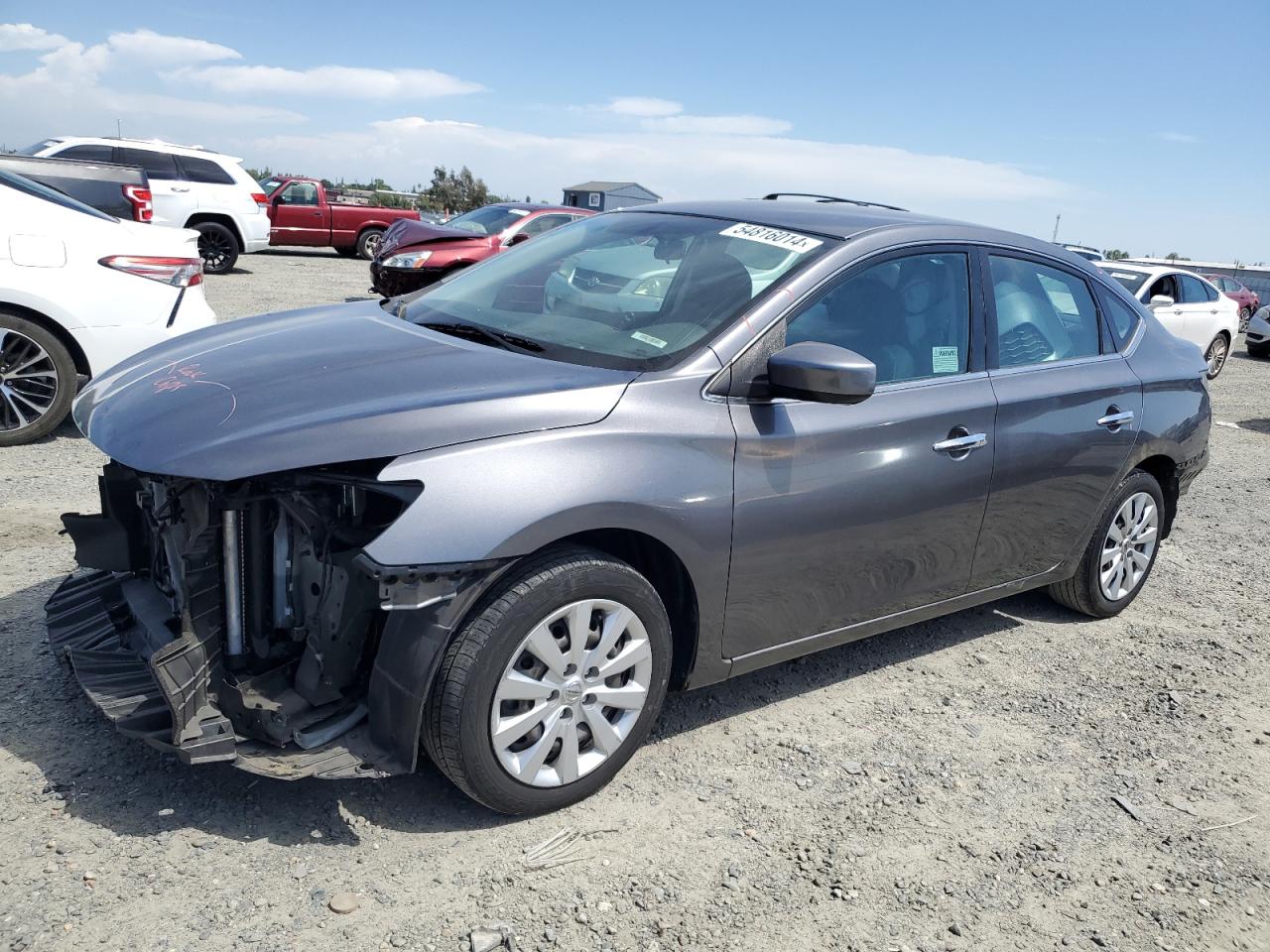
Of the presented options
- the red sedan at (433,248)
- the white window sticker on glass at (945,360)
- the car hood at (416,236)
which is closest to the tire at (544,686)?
the white window sticker on glass at (945,360)

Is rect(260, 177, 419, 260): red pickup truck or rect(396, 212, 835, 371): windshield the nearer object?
rect(396, 212, 835, 371): windshield

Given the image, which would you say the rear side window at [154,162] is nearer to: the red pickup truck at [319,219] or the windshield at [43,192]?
the red pickup truck at [319,219]

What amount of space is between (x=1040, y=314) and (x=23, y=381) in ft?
17.7

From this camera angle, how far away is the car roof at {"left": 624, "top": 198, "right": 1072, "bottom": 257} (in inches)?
147

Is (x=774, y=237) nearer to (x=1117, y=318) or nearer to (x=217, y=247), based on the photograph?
(x=1117, y=318)

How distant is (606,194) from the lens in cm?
4603

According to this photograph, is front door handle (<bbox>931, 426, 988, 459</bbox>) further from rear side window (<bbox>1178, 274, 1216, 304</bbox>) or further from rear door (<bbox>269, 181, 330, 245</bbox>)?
rear door (<bbox>269, 181, 330, 245</bbox>)

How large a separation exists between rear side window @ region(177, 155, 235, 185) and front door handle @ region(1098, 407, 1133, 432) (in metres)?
15.2

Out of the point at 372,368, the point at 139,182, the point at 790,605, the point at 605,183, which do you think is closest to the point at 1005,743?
the point at 790,605

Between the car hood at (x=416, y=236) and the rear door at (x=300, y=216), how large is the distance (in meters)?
10.1

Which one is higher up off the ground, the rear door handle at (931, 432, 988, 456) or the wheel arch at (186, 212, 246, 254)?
the wheel arch at (186, 212, 246, 254)

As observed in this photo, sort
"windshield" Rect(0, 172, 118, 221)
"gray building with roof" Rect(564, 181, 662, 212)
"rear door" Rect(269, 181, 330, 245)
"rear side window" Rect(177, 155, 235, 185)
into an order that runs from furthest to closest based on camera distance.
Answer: "gray building with roof" Rect(564, 181, 662, 212), "rear door" Rect(269, 181, 330, 245), "rear side window" Rect(177, 155, 235, 185), "windshield" Rect(0, 172, 118, 221)

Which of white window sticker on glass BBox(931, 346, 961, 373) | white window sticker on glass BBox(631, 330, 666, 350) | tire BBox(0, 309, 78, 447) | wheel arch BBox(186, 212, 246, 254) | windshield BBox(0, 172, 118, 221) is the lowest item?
tire BBox(0, 309, 78, 447)

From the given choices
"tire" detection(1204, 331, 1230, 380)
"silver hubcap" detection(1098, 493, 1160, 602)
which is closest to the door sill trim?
"silver hubcap" detection(1098, 493, 1160, 602)
